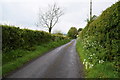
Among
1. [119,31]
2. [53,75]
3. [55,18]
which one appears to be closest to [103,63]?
[119,31]

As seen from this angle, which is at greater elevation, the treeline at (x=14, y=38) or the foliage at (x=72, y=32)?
the foliage at (x=72, y=32)

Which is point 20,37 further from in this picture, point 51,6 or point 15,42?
point 51,6

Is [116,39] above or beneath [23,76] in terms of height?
above

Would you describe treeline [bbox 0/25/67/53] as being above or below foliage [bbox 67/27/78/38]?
below

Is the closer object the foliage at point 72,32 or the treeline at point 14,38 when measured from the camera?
the treeline at point 14,38

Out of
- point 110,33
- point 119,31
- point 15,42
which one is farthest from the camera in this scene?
point 15,42

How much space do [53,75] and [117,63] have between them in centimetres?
346

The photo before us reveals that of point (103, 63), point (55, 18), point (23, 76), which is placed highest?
point (55, 18)

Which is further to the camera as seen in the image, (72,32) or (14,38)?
(72,32)

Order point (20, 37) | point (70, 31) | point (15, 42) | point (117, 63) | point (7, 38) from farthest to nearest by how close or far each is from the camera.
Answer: point (70, 31), point (20, 37), point (15, 42), point (7, 38), point (117, 63)

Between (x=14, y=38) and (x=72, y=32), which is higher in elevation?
(x=72, y=32)

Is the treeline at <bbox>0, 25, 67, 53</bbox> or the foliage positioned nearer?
the treeline at <bbox>0, 25, 67, 53</bbox>

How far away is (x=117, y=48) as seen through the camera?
7.59m

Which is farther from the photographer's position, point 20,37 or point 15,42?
point 20,37
